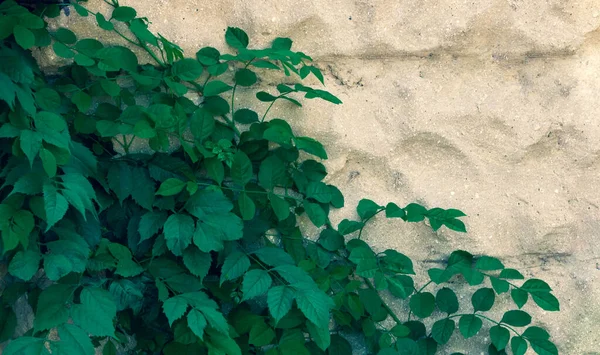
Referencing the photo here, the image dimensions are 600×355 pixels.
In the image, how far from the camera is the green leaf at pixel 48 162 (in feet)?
4.48

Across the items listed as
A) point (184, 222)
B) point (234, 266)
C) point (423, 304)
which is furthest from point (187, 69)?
point (423, 304)

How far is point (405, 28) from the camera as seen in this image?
6.21 feet

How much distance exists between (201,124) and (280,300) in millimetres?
485

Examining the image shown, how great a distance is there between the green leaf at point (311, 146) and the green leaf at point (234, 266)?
0.33 m

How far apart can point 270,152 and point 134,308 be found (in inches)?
21.0

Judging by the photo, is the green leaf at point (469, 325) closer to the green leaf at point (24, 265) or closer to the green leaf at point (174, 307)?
the green leaf at point (174, 307)

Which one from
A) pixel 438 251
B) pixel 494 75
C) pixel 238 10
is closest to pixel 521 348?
pixel 438 251

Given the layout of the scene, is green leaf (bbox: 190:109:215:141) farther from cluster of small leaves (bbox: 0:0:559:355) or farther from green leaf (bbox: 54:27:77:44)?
green leaf (bbox: 54:27:77:44)

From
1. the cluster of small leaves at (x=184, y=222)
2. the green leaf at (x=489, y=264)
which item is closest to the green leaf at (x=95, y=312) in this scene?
the cluster of small leaves at (x=184, y=222)

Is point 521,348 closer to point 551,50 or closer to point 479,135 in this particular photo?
point 479,135

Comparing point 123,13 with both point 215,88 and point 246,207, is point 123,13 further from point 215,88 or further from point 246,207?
point 246,207

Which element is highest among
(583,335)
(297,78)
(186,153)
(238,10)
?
(238,10)

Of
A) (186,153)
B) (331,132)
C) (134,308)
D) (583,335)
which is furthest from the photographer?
(583,335)

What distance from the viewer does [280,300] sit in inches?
58.1
